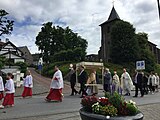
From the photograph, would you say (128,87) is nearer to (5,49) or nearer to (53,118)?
(53,118)

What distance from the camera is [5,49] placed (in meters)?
72.4

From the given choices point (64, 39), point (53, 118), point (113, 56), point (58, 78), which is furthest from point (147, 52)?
point (53, 118)

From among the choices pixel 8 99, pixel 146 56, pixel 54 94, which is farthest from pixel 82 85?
pixel 146 56

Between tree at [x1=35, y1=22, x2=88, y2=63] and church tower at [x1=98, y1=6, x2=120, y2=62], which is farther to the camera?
tree at [x1=35, y1=22, x2=88, y2=63]

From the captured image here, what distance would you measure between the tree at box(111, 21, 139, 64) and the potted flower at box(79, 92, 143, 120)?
4619cm

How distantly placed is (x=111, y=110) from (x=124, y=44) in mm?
46864

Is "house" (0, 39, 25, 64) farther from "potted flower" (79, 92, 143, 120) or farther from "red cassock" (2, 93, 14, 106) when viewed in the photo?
"potted flower" (79, 92, 143, 120)

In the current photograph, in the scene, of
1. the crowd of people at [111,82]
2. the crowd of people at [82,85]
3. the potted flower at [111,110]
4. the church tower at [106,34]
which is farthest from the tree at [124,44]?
the potted flower at [111,110]

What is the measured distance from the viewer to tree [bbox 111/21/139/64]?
51.1 m

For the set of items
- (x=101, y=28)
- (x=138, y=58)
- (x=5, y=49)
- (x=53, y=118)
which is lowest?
(x=53, y=118)

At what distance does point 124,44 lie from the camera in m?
51.0

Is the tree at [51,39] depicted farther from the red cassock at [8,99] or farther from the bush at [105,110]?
the bush at [105,110]

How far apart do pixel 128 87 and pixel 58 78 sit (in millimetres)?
6571

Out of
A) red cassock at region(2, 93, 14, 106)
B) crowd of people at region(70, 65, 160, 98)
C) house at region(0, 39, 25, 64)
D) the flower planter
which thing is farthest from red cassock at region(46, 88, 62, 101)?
house at region(0, 39, 25, 64)
